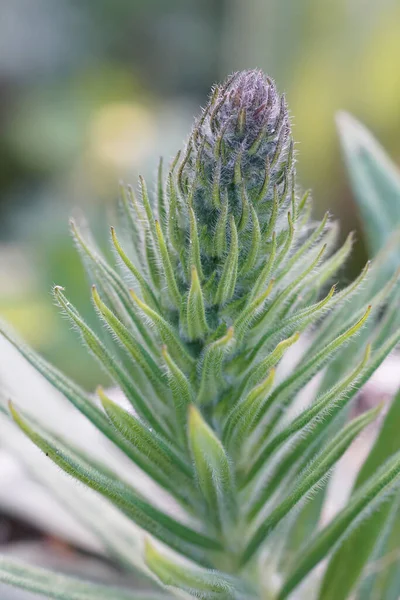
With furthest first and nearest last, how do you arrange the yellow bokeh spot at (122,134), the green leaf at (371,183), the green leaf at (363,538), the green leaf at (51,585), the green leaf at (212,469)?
the yellow bokeh spot at (122,134)
the green leaf at (371,183)
the green leaf at (363,538)
the green leaf at (51,585)
the green leaf at (212,469)

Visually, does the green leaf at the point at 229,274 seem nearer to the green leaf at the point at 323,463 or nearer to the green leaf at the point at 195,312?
the green leaf at the point at 195,312

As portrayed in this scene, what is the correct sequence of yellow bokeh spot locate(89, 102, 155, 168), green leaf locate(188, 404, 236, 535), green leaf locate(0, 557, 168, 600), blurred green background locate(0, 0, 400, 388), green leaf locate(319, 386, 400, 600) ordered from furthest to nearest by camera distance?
1. yellow bokeh spot locate(89, 102, 155, 168)
2. blurred green background locate(0, 0, 400, 388)
3. green leaf locate(319, 386, 400, 600)
4. green leaf locate(0, 557, 168, 600)
5. green leaf locate(188, 404, 236, 535)

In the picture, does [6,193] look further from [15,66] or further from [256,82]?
[256,82]

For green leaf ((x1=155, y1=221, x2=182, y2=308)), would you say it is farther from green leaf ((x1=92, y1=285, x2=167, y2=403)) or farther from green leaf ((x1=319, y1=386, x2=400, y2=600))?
green leaf ((x1=319, y1=386, x2=400, y2=600))

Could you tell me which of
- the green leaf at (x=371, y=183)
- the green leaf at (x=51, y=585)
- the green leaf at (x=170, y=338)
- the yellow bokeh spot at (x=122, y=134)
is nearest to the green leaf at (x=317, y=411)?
the green leaf at (x=170, y=338)

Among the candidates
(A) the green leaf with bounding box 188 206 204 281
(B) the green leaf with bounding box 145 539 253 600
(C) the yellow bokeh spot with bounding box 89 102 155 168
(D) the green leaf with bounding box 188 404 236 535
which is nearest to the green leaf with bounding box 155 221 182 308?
(A) the green leaf with bounding box 188 206 204 281

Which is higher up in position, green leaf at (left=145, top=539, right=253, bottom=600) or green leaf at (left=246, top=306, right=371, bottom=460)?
green leaf at (left=246, top=306, right=371, bottom=460)

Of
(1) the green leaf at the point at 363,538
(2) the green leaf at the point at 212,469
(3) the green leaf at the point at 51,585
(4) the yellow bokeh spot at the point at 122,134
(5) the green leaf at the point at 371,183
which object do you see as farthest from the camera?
(4) the yellow bokeh spot at the point at 122,134
